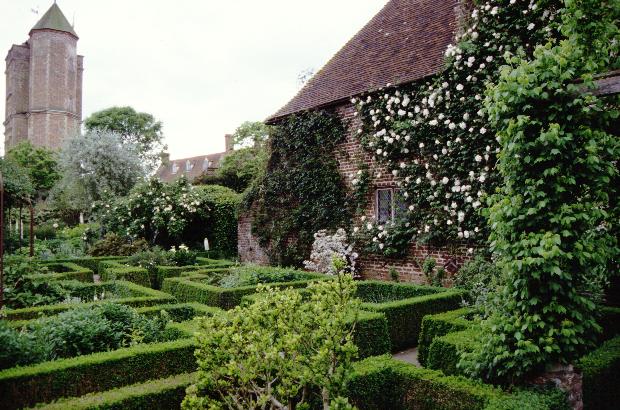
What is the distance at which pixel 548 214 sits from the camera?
15.3 feet

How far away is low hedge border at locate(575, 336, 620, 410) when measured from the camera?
509cm

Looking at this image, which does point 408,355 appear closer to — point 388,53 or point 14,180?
point 388,53

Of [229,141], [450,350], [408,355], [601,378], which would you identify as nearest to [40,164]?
[229,141]

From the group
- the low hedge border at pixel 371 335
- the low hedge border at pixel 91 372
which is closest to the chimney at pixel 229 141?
the low hedge border at pixel 371 335

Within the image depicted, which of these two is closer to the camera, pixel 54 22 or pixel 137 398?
pixel 137 398

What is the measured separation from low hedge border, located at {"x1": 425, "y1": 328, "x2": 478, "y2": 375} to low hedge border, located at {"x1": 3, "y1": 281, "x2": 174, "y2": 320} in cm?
518

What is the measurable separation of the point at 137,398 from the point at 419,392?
299 cm

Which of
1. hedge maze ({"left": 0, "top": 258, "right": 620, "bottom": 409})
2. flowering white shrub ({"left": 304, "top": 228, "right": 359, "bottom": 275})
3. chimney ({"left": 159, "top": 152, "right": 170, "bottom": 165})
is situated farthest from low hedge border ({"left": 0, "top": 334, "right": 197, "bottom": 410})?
chimney ({"left": 159, "top": 152, "right": 170, "bottom": 165})

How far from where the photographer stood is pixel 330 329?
3684 mm

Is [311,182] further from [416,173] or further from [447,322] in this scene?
[447,322]

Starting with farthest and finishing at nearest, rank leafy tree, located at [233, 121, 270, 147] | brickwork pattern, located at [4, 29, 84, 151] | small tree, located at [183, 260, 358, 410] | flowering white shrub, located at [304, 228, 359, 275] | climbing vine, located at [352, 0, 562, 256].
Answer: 1. brickwork pattern, located at [4, 29, 84, 151]
2. leafy tree, located at [233, 121, 270, 147]
3. flowering white shrub, located at [304, 228, 359, 275]
4. climbing vine, located at [352, 0, 562, 256]
5. small tree, located at [183, 260, 358, 410]

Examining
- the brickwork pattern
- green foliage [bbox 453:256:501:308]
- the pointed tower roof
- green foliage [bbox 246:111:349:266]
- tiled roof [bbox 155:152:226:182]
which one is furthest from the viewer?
the pointed tower roof

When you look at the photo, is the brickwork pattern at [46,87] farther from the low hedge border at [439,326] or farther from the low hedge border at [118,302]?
the low hedge border at [439,326]

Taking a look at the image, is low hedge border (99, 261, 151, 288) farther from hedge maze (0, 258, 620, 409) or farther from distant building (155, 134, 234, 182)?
distant building (155, 134, 234, 182)
